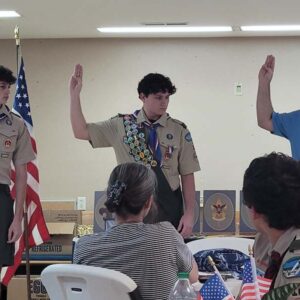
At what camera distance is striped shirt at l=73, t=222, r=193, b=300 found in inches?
72.9

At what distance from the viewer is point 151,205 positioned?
2.05 metres

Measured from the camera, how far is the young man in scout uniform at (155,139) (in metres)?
3.19

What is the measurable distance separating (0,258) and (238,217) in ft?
8.39

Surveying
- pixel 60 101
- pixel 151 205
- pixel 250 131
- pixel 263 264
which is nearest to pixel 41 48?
pixel 60 101

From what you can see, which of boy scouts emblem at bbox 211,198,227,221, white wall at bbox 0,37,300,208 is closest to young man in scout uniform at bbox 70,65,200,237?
boy scouts emblem at bbox 211,198,227,221

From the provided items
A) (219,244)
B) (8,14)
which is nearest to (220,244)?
(219,244)

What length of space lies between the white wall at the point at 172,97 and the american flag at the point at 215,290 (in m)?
4.29

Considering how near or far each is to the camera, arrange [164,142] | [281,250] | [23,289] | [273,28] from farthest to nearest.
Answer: [273,28], [23,289], [164,142], [281,250]

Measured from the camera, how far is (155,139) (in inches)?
128

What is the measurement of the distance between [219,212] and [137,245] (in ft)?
9.39

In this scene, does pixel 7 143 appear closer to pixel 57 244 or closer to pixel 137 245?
pixel 137 245

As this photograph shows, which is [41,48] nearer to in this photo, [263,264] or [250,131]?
[250,131]

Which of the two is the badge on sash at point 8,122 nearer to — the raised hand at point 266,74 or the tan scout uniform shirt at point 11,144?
the tan scout uniform shirt at point 11,144

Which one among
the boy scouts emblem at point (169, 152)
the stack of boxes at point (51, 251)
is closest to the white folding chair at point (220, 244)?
the boy scouts emblem at point (169, 152)
